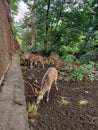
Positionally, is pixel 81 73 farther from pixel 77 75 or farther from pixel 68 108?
pixel 68 108

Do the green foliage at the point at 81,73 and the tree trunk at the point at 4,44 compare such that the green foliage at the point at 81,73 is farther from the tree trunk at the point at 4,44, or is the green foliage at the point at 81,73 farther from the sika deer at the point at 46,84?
the tree trunk at the point at 4,44

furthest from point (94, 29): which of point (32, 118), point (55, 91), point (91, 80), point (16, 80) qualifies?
point (32, 118)

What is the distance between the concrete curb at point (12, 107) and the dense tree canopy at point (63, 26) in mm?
9371

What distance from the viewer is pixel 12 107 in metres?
3.67

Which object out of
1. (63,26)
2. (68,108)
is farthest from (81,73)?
(63,26)

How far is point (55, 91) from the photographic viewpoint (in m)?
5.99

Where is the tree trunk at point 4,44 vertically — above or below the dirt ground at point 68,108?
above

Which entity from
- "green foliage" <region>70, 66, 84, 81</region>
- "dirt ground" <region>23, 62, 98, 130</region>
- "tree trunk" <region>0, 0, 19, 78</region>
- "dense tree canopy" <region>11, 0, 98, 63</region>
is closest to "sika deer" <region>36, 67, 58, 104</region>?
"dirt ground" <region>23, 62, 98, 130</region>

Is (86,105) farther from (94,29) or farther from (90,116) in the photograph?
(94,29)

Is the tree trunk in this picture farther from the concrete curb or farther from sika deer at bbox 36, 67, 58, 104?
sika deer at bbox 36, 67, 58, 104

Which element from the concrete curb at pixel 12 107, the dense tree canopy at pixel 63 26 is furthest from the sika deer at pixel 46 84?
the dense tree canopy at pixel 63 26

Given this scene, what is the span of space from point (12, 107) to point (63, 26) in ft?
42.0

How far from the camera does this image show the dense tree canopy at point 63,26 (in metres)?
13.9

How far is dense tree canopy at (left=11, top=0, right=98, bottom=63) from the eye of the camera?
45.7ft
